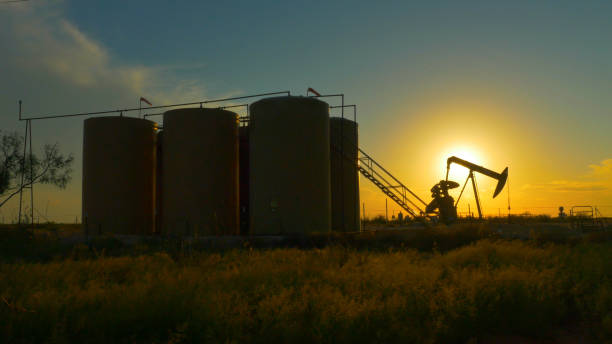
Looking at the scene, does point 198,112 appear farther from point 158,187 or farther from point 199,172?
point 158,187

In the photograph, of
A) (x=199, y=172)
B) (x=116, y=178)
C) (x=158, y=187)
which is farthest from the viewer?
(x=158, y=187)

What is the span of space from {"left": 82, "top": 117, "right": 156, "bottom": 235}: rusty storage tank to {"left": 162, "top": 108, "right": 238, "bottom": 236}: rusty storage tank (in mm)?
2221

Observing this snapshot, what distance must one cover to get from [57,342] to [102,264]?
5.30 metres

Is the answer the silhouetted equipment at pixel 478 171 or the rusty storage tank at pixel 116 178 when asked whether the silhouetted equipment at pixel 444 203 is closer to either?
the silhouetted equipment at pixel 478 171

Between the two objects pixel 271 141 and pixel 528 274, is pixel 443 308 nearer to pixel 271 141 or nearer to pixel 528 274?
pixel 528 274

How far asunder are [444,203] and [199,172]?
1760cm

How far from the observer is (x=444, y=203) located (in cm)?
3334

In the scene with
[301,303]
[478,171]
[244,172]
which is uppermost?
[478,171]

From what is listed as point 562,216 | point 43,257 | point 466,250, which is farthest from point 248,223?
point 562,216

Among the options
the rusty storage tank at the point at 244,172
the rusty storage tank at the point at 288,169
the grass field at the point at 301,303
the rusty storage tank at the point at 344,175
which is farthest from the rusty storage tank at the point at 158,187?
the grass field at the point at 301,303

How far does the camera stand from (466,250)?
43.3 feet

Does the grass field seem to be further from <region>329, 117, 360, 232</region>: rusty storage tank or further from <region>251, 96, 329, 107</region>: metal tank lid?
<region>329, 117, 360, 232</region>: rusty storage tank

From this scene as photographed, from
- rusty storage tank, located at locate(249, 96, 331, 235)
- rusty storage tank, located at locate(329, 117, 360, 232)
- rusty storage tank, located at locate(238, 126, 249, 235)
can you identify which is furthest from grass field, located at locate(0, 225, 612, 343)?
rusty storage tank, located at locate(329, 117, 360, 232)

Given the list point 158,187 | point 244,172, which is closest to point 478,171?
point 244,172
